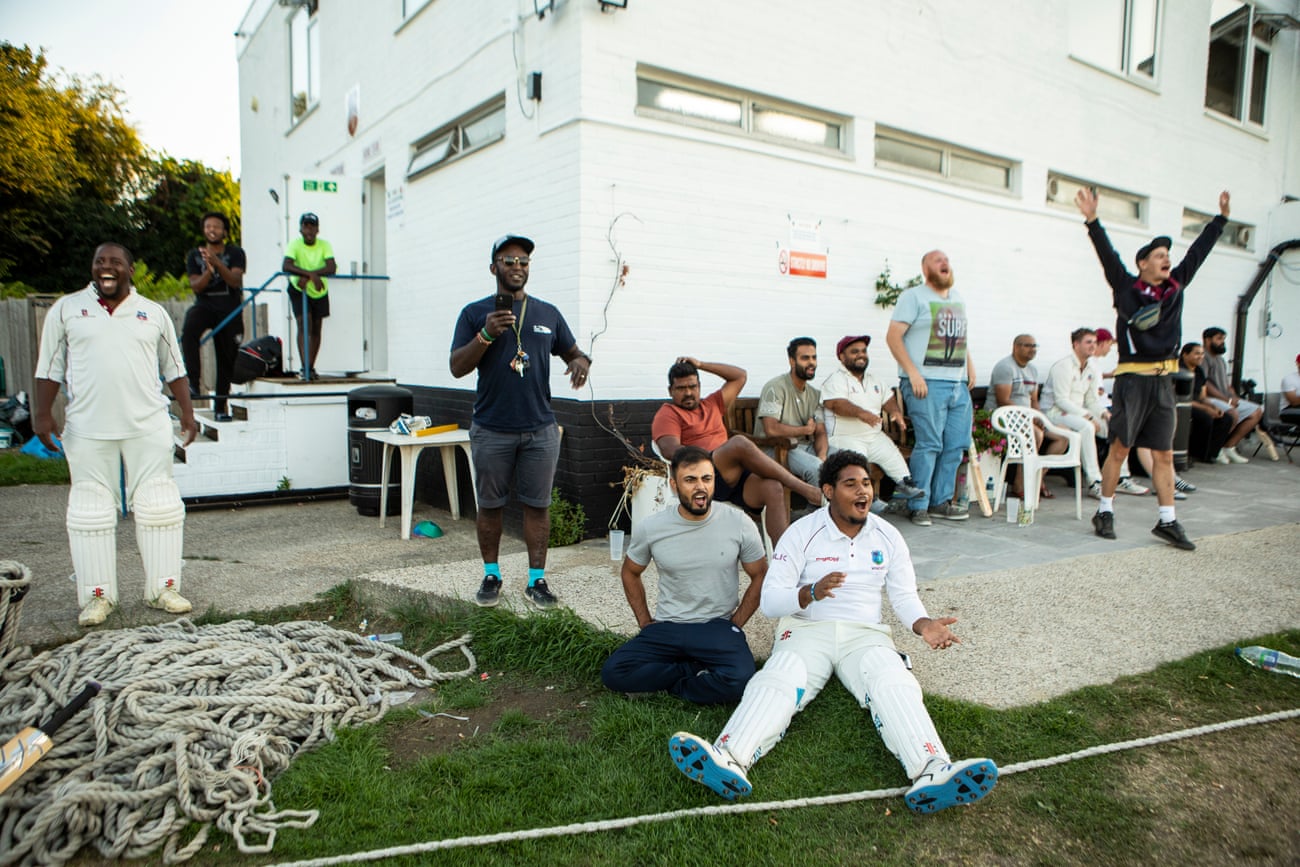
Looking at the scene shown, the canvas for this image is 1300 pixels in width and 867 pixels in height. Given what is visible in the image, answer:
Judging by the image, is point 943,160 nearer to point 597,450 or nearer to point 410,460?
point 597,450

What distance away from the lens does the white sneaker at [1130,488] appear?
299 inches

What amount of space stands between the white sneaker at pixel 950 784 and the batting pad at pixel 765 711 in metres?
0.48

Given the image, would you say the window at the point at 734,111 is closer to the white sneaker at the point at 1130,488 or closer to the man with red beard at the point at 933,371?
the man with red beard at the point at 933,371

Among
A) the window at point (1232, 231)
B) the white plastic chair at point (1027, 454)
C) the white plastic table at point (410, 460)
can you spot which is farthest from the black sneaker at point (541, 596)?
the window at point (1232, 231)

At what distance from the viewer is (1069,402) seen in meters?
7.65

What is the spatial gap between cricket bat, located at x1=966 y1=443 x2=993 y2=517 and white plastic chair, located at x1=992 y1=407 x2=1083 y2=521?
246 millimetres

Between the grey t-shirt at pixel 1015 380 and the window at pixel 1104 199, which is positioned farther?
the window at pixel 1104 199

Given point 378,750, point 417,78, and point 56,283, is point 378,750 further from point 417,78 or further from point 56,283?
point 56,283

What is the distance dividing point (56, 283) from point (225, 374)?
18071 millimetres

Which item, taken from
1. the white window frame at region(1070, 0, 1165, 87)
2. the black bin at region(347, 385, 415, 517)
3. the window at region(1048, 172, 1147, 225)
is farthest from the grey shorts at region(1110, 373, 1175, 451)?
the black bin at region(347, 385, 415, 517)

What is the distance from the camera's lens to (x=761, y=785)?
2.76 metres

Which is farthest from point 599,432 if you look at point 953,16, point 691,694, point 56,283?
point 56,283

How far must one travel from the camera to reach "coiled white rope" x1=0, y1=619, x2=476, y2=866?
2580mm

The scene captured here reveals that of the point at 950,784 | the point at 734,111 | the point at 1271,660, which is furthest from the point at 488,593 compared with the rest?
the point at 734,111
